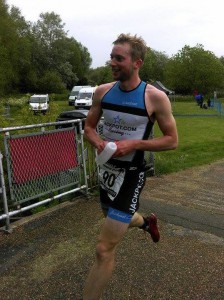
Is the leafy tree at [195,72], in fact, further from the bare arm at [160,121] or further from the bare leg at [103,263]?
the bare leg at [103,263]

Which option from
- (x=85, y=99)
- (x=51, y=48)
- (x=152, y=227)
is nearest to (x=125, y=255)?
(x=152, y=227)

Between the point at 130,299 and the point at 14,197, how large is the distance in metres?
2.30

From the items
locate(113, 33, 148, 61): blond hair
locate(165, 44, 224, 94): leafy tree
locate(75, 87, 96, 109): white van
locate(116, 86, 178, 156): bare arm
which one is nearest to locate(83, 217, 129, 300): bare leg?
locate(116, 86, 178, 156): bare arm

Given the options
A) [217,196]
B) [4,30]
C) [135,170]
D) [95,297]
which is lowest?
[217,196]

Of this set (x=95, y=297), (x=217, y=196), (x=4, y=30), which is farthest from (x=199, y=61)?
(x=95, y=297)

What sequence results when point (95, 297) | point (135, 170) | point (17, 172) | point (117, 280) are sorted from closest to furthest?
point (95, 297)
point (135, 170)
point (117, 280)
point (17, 172)

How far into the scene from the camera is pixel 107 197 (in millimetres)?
3301

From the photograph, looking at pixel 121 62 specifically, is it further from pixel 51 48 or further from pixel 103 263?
pixel 51 48

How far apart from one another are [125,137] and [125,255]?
1495 millimetres

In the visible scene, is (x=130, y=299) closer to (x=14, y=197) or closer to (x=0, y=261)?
(x=0, y=261)

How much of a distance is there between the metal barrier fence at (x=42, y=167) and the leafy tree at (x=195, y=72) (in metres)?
59.0

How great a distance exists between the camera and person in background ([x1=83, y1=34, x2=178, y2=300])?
9.72 ft

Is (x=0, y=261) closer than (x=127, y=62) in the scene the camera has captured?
No

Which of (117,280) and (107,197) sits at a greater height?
(107,197)
